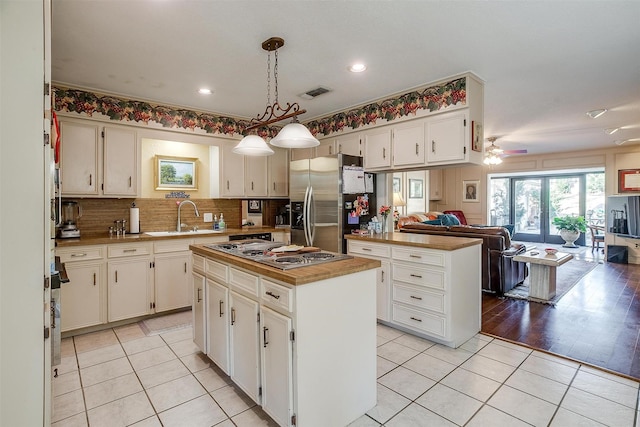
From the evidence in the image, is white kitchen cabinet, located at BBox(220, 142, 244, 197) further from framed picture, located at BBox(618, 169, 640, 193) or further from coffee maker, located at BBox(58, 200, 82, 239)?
framed picture, located at BBox(618, 169, 640, 193)


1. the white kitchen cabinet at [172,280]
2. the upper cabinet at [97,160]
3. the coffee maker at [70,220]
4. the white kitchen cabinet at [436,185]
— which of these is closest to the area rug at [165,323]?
the white kitchen cabinet at [172,280]

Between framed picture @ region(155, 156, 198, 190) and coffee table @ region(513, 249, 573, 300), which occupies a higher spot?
framed picture @ region(155, 156, 198, 190)

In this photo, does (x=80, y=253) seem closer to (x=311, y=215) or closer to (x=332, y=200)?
(x=311, y=215)

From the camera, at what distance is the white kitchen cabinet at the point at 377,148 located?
381 cm

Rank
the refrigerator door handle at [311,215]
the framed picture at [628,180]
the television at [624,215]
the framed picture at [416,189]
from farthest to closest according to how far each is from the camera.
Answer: the framed picture at [416,189] → the framed picture at [628,180] → the television at [624,215] → the refrigerator door handle at [311,215]

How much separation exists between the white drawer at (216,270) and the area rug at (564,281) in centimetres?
394

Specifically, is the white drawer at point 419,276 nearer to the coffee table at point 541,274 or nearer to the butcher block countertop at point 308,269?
the butcher block countertop at point 308,269

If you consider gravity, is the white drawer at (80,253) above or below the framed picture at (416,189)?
below

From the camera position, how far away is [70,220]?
139 inches

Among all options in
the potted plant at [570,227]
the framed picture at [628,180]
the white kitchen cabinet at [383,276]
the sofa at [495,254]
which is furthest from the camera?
the potted plant at [570,227]

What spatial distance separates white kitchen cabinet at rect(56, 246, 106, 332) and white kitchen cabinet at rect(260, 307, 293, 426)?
2.33 m

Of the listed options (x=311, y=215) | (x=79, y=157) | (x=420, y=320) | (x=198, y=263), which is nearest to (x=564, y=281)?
(x=420, y=320)

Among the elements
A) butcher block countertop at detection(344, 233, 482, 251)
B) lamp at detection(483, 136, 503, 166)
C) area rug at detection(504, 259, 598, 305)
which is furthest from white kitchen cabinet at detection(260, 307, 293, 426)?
lamp at detection(483, 136, 503, 166)

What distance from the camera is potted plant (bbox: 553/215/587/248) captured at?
28.0 feet
